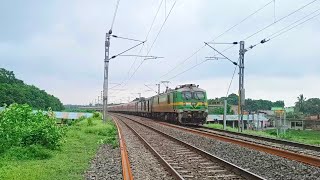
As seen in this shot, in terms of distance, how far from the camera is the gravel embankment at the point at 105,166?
10.1 metres

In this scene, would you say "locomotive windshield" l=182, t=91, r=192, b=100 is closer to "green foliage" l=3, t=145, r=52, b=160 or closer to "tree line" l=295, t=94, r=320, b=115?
"green foliage" l=3, t=145, r=52, b=160

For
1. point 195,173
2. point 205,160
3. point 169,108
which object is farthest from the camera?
point 169,108

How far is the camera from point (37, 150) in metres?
13.9

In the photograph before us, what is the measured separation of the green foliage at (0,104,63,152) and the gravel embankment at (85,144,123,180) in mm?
1909

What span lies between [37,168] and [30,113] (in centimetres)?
718

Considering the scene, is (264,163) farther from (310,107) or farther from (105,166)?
(310,107)

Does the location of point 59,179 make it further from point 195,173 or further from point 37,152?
point 37,152

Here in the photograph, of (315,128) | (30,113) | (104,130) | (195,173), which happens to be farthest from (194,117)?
(315,128)

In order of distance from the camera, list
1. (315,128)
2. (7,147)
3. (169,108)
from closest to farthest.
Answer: (7,147) < (169,108) < (315,128)

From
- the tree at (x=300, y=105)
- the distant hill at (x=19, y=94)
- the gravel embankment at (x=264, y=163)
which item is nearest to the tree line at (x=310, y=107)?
the tree at (x=300, y=105)

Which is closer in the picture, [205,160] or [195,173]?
[195,173]

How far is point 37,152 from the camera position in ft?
45.3

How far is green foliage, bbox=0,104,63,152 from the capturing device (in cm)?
1474

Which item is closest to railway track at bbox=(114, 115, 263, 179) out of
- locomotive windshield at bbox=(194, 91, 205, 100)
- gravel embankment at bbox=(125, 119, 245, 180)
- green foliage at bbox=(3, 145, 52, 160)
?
gravel embankment at bbox=(125, 119, 245, 180)
